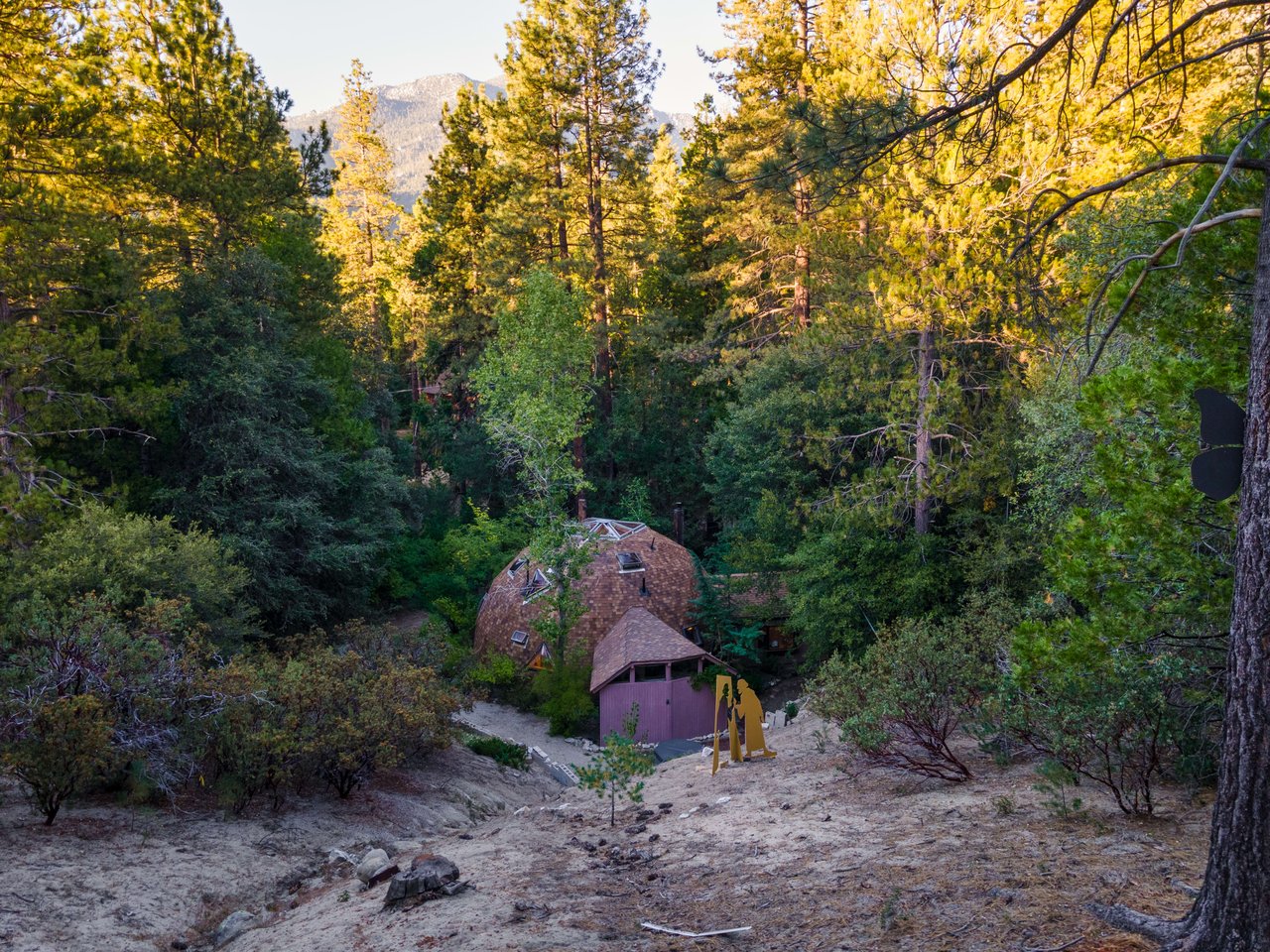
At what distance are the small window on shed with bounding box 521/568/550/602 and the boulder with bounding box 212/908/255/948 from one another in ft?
47.7

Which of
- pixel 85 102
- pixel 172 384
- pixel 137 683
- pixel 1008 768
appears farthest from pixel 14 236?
pixel 1008 768

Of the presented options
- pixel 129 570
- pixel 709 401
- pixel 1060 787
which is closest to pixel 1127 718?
pixel 1060 787

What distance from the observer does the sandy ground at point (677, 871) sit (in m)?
5.15

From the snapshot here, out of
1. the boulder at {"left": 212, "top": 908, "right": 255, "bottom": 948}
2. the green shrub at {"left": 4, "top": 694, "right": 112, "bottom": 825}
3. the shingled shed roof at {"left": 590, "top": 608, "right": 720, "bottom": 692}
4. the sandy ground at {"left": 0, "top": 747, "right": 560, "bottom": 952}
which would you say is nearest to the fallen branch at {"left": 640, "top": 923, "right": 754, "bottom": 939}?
the boulder at {"left": 212, "top": 908, "right": 255, "bottom": 948}

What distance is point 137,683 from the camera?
397 inches

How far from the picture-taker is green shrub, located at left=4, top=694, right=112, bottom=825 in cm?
889

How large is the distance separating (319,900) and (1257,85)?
30.6 feet

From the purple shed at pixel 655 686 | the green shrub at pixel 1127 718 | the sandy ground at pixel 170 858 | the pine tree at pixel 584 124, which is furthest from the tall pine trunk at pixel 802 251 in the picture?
the green shrub at pixel 1127 718

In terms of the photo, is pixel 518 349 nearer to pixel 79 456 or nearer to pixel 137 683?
pixel 79 456

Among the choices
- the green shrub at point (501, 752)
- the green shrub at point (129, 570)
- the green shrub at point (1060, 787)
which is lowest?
the green shrub at point (501, 752)

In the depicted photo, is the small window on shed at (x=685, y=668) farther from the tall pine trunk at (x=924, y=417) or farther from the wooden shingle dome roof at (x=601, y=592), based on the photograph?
the tall pine trunk at (x=924, y=417)

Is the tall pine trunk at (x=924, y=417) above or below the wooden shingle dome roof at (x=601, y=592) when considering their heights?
above

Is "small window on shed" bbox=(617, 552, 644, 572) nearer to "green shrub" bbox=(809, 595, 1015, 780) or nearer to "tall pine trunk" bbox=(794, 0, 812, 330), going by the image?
"tall pine trunk" bbox=(794, 0, 812, 330)

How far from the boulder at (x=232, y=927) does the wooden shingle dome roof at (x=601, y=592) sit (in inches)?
532
